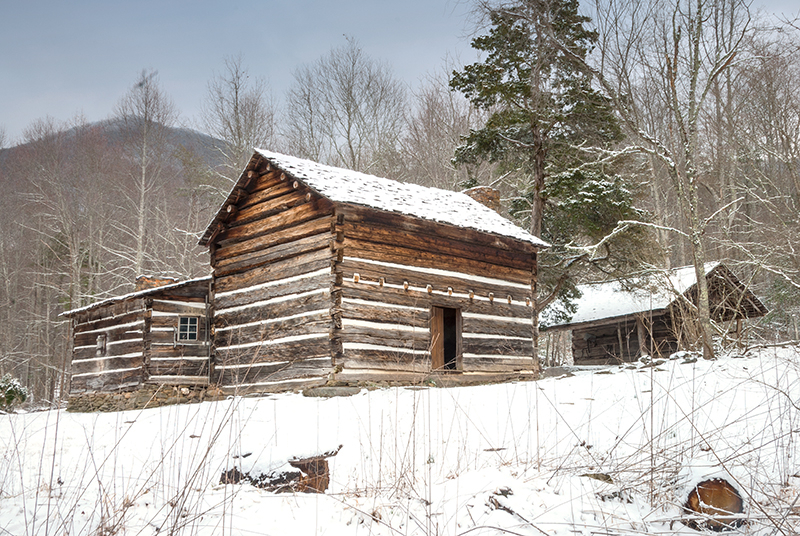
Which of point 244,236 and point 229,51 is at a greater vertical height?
point 229,51

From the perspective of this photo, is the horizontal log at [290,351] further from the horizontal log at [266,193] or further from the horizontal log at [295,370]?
the horizontal log at [266,193]

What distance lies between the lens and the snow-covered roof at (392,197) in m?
12.9

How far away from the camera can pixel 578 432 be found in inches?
290

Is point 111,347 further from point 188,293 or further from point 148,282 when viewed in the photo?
point 188,293

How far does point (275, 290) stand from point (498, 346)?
5.76 m

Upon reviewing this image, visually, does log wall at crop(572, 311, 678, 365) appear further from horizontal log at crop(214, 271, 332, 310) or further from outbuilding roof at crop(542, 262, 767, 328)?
horizontal log at crop(214, 271, 332, 310)

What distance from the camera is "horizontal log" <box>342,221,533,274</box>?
13.2 m

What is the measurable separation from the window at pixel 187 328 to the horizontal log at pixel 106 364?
1.13 meters

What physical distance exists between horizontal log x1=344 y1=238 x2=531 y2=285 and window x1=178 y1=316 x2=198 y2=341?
18.1 ft

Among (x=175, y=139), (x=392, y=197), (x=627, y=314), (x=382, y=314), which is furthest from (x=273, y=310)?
(x=175, y=139)

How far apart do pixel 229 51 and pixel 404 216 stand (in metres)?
19.7

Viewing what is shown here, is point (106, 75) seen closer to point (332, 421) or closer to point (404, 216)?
point (404, 216)

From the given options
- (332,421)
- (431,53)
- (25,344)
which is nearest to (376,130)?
(431,53)

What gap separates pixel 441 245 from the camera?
1441 centimetres
